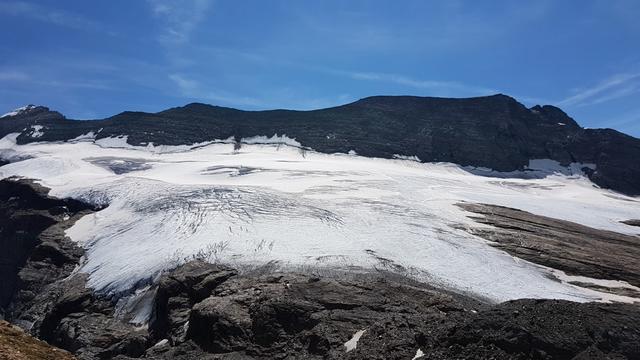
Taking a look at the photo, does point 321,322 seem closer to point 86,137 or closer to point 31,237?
point 31,237

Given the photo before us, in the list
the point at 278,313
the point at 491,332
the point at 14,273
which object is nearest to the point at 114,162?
the point at 14,273

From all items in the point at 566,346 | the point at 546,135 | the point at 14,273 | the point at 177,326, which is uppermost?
the point at 546,135

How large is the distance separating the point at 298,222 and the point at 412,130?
63.0 metres

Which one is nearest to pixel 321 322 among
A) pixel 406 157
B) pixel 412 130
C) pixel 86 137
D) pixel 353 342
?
pixel 353 342

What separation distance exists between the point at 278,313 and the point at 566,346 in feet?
33.3

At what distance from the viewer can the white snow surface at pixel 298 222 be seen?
1094 inches

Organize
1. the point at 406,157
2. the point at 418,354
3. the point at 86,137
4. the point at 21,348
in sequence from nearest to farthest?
the point at 21,348
the point at 418,354
the point at 406,157
the point at 86,137

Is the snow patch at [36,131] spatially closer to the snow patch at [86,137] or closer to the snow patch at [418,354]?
the snow patch at [86,137]

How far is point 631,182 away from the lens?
278 ft

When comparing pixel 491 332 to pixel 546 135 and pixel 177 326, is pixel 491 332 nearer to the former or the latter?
pixel 177 326

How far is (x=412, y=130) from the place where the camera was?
9388 centimetres

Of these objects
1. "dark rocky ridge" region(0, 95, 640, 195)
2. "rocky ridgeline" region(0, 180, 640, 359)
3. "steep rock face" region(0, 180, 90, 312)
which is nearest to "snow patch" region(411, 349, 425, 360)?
"rocky ridgeline" region(0, 180, 640, 359)

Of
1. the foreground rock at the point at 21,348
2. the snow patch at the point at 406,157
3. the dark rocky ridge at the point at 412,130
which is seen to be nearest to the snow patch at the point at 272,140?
the dark rocky ridge at the point at 412,130

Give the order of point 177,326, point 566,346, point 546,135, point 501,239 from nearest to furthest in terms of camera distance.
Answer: point 566,346 < point 177,326 < point 501,239 < point 546,135
